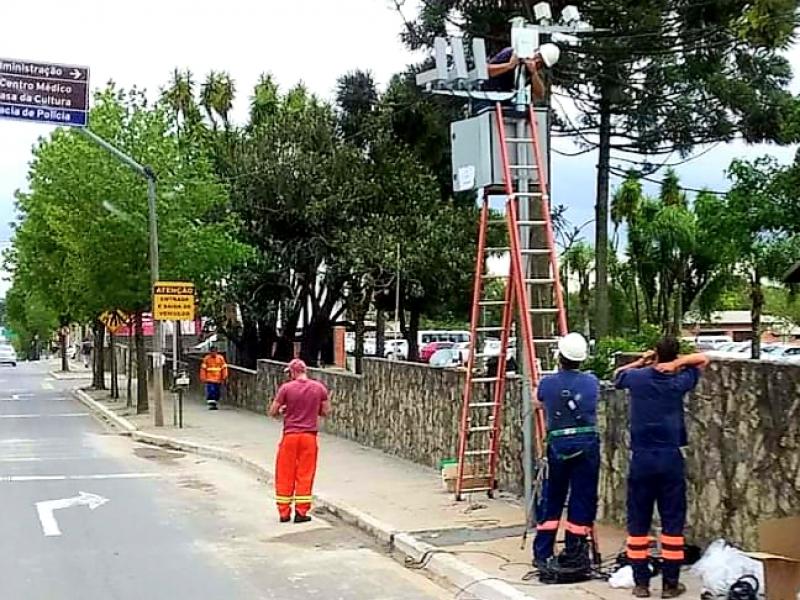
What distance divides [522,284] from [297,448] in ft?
11.7

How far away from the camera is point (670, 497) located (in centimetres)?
862

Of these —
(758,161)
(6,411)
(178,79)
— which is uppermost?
(178,79)

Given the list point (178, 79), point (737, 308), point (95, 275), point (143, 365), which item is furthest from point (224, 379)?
point (737, 308)

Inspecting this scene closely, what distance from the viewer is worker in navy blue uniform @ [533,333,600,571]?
30.8 feet

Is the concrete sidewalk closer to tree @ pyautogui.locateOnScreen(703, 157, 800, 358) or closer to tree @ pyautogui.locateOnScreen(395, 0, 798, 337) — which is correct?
tree @ pyautogui.locateOnScreen(395, 0, 798, 337)

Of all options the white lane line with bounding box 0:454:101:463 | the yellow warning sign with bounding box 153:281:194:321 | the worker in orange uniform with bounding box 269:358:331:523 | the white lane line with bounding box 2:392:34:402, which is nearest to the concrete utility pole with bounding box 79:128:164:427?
the yellow warning sign with bounding box 153:281:194:321

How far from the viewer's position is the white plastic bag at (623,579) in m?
9.02

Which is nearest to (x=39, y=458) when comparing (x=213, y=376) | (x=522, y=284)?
(x=213, y=376)

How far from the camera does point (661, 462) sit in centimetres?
862

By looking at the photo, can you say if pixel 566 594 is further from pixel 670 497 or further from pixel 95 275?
pixel 95 275

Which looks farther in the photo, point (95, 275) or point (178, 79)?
point (178, 79)

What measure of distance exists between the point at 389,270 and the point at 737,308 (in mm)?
61875

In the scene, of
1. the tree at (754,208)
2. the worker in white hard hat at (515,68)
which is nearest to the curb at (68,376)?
the tree at (754,208)

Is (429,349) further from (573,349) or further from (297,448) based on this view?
(573,349)
